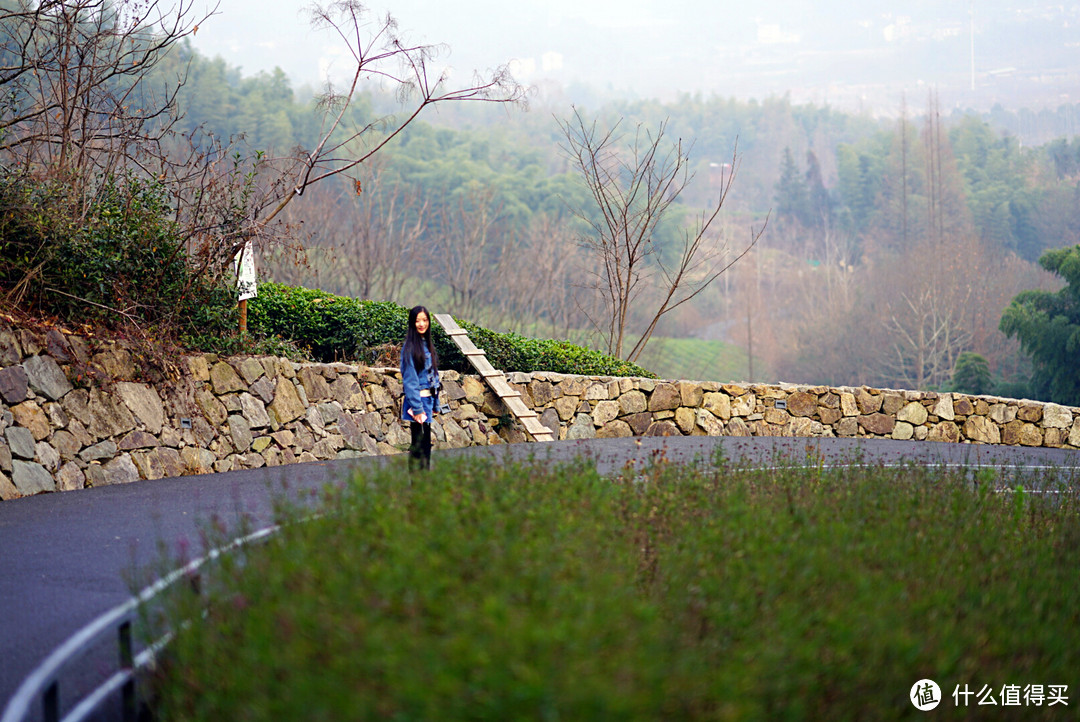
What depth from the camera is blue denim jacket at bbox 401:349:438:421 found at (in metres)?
8.62

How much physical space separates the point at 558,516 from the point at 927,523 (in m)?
2.81

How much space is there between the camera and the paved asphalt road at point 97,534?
5.05m

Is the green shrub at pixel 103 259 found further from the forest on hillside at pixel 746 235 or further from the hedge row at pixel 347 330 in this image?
the forest on hillside at pixel 746 235

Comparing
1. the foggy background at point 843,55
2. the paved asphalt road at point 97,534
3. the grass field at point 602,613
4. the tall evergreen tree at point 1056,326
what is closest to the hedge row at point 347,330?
the paved asphalt road at point 97,534

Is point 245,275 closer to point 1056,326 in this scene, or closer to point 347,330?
point 347,330

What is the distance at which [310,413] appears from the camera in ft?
35.8

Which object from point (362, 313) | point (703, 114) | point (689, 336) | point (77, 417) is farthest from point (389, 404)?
point (703, 114)

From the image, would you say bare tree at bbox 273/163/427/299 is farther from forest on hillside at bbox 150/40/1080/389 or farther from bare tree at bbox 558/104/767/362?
bare tree at bbox 558/104/767/362

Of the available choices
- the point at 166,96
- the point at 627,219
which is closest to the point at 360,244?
the point at 627,219

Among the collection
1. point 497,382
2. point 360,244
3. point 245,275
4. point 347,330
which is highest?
point 360,244

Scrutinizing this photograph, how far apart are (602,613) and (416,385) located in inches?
224

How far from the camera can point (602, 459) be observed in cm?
1077

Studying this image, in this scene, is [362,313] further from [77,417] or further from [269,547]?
[269,547]

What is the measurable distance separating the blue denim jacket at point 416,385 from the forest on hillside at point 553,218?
3.17m
